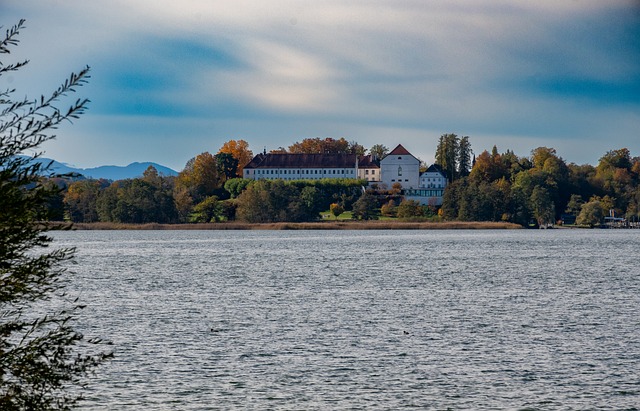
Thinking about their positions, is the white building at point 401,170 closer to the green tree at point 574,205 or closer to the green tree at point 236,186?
the green tree at point 236,186

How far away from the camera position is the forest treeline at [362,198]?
502 ft

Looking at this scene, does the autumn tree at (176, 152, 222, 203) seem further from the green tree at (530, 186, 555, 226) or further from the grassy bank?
the green tree at (530, 186, 555, 226)

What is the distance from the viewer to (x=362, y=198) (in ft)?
524


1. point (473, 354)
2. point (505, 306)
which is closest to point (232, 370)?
point (473, 354)

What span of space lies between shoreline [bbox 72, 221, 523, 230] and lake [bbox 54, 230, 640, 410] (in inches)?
3807

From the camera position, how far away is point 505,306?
3644cm

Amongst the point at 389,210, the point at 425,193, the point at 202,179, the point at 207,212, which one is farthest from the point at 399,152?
the point at 207,212

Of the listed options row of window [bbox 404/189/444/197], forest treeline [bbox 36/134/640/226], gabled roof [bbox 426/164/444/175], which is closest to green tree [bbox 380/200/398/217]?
forest treeline [bbox 36/134/640/226]

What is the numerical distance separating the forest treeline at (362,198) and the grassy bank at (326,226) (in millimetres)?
1845

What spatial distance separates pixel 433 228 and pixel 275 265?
102234mm

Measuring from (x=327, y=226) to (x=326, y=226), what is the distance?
31 centimetres

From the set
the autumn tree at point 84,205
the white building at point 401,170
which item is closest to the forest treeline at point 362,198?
the autumn tree at point 84,205

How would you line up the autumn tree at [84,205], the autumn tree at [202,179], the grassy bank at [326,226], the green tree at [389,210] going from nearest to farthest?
the grassy bank at [326,226] < the autumn tree at [84,205] < the green tree at [389,210] < the autumn tree at [202,179]

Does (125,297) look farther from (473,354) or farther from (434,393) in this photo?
(434,393)
